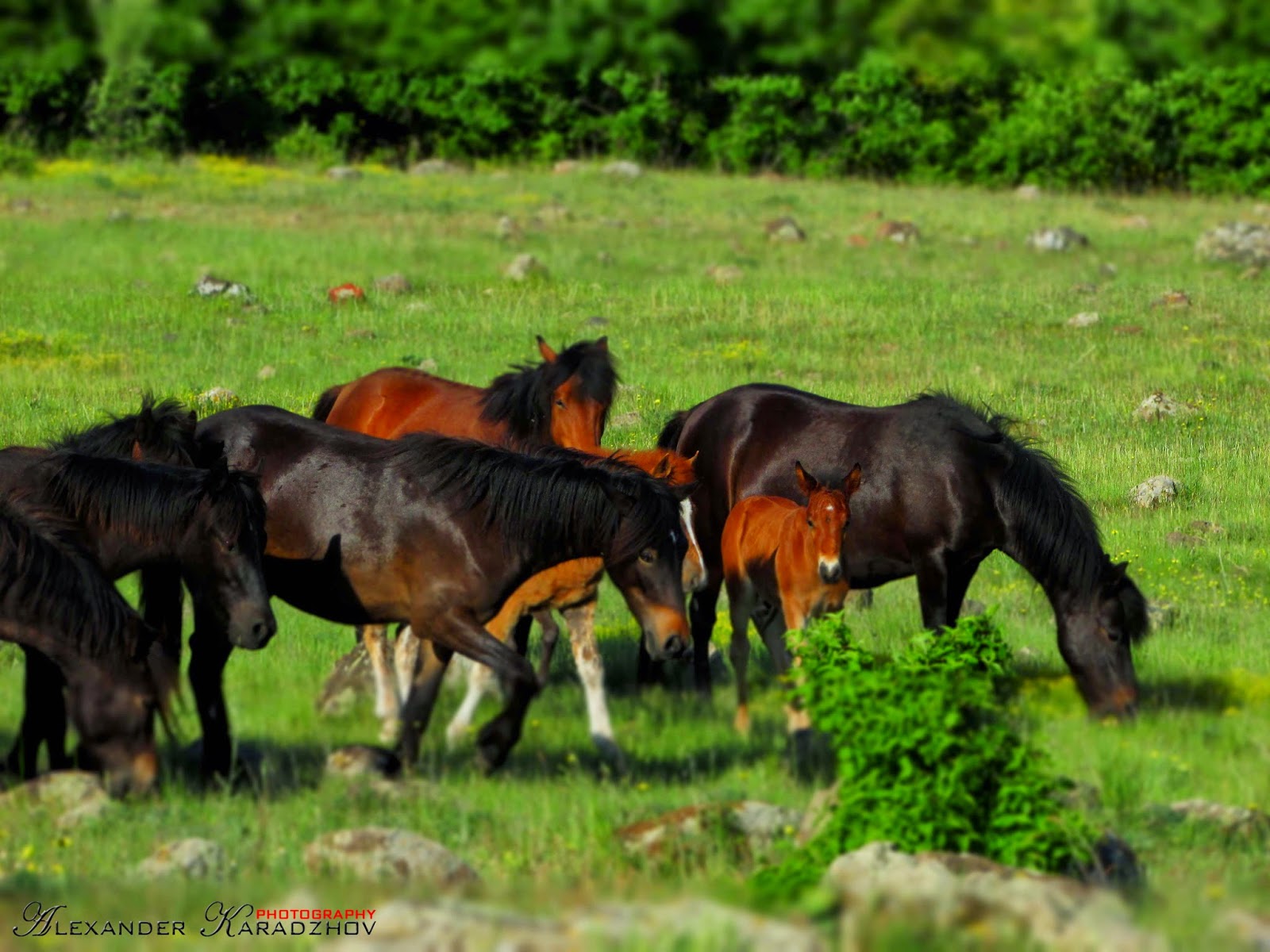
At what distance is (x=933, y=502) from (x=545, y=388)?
100 inches

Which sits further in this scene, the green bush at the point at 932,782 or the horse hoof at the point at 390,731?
the horse hoof at the point at 390,731

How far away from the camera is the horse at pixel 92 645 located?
23.7 ft

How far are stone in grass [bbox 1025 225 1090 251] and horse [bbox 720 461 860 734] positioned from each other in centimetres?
1969

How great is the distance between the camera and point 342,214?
98.1 ft

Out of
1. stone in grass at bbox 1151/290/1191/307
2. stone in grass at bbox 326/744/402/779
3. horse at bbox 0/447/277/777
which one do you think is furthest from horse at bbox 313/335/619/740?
stone in grass at bbox 1151/290/1191/307

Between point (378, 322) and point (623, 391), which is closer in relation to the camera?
point (623, 391)

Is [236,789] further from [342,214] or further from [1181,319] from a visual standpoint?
[342,214]

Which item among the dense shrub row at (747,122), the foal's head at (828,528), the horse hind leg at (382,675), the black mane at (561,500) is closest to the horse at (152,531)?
the black mane at (561,500)

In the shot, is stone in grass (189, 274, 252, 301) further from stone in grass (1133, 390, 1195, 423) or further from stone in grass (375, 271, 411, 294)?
stone in grass (1133, 390, 1195, 423)

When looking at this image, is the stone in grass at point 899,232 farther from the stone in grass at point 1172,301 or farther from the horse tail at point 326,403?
the horse tail at point 326,403

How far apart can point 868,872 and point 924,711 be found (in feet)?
2.51

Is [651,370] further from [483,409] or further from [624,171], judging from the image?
[624,171]

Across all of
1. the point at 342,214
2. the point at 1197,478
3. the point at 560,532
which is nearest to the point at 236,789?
the point at 560,532

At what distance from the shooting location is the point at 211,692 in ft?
27.3
